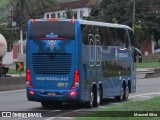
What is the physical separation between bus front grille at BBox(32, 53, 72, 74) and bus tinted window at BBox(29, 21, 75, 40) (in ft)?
2.35

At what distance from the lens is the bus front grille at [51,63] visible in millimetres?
20547

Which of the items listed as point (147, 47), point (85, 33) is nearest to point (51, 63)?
point (85, 33)

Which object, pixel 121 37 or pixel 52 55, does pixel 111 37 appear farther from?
pixel 52 55

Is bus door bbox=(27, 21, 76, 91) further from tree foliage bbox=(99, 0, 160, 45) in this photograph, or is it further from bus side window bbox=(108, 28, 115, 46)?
tree foliage bbox=(99, 0, 160, 45)

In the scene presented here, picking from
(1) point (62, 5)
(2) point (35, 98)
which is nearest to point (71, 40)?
(2) point (35, 98)

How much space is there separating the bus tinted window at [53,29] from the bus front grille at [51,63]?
717 millimetres

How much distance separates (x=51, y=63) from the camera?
2077 centimetres

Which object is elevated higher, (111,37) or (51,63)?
(111,37)

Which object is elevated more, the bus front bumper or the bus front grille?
the bus front grille

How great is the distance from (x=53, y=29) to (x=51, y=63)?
4.20 feet

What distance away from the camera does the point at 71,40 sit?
20531 mm

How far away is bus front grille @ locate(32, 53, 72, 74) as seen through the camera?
20.5 meters

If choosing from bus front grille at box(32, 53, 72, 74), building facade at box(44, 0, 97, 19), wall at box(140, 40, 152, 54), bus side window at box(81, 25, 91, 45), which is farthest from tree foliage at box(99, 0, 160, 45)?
bus front grille at box(32, 53, 72, 74)

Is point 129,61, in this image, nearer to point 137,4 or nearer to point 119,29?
point 119,29
